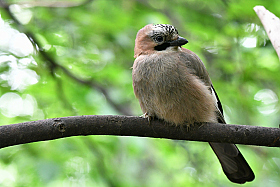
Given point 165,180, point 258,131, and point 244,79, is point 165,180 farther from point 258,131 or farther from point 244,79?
point 258,131

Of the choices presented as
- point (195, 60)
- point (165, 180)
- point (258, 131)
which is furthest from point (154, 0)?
point (258, 131)

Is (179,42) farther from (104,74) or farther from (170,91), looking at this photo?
(104,74)

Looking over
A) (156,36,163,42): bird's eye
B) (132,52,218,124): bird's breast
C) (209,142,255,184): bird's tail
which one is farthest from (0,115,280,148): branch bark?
(156,36,163,42): bird's eye

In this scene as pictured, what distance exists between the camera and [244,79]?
476 cm

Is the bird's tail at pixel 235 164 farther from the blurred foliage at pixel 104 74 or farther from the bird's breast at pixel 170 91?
the blurred foliage at pixel 104 74

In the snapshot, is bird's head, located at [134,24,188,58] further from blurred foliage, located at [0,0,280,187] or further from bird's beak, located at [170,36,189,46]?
blurred foliage, located at [0,0,280,187]

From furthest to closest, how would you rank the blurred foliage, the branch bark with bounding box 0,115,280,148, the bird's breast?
the blurred foliage < the bird's breast < the branch bark with bounding box 0,115,280,148

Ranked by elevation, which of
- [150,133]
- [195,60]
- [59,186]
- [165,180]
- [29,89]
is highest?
[195,60]

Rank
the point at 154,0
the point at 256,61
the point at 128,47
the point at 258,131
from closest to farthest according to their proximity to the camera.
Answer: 1. the point at 258,131
2. the point at 256,61
3. the point at 128,47
4. the point at 154,0

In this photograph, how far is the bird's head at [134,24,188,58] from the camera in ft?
11.7

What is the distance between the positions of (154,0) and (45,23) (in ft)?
6.87

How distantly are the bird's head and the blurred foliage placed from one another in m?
1.08

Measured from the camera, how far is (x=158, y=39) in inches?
143

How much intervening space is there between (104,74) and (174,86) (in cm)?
178
